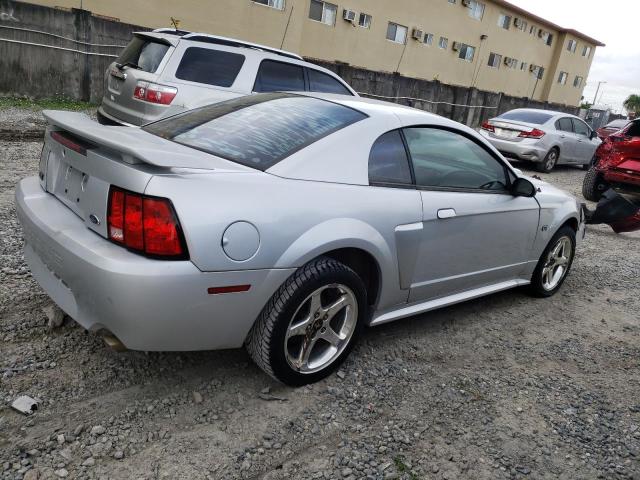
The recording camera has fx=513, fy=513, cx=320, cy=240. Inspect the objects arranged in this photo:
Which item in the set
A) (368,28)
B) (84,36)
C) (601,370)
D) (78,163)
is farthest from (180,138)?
(368,28)

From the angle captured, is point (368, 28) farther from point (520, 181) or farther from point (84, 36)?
point (520, 181)

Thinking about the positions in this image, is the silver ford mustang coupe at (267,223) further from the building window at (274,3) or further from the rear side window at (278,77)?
the building window at (274,3)

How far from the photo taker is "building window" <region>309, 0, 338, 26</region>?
22266 mm

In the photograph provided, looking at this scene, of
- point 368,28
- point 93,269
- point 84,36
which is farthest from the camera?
point 368,28

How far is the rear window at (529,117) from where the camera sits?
1228 centimetres

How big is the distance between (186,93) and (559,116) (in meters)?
9.78

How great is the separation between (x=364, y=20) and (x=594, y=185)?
1767 cm

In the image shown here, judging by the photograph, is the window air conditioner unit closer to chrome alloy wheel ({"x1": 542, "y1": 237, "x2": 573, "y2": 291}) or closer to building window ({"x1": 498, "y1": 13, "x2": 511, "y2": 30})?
building window ({"x1": 498, "y1": 13, "x2": 511, "y2": 30})

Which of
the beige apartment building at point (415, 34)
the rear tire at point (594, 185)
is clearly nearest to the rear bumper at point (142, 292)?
the rear tire at point (594, 185)

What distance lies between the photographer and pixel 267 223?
235 centimetres

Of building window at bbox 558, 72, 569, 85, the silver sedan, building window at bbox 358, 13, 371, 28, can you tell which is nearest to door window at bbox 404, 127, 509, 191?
the silver sedan

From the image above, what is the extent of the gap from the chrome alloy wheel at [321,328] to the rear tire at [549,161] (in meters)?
10.9

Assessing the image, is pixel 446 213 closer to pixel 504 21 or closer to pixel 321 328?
pixel 321 328

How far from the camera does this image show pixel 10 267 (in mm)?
3613
